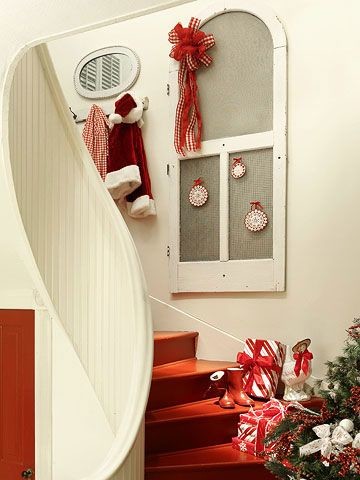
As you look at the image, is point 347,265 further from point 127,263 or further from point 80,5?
point 80,5

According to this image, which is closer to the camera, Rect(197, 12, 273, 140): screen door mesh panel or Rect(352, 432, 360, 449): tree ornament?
Rect(352, 432, 360, 449): tree ornament

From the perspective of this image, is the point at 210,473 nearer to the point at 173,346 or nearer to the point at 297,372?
the point at 297,372

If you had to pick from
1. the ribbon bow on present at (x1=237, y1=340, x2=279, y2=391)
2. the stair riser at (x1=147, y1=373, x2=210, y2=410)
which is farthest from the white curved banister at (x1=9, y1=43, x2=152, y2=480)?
the ribbon bow on present at (x1=237, y1=340, x2=279, y2=391)

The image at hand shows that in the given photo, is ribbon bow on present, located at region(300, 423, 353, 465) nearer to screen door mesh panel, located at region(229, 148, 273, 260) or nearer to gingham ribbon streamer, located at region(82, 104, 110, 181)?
screen door mesh panel, located at region(229, 148, 273, 260)

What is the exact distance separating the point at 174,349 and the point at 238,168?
1.26 m

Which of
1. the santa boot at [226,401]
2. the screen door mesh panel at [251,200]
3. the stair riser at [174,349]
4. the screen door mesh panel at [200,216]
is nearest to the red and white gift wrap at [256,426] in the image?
the santa boot at [226,401]

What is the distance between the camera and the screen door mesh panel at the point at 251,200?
152 inches

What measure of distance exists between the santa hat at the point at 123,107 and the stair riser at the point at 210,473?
245cm

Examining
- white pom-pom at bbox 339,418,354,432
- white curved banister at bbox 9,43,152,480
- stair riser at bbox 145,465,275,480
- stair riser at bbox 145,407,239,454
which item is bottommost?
stair riser at bbox 145,465,275,480

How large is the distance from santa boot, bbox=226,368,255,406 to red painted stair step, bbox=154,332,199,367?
0.45 meters

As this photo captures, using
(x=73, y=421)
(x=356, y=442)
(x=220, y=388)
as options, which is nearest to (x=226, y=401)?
(x=220, y=388)

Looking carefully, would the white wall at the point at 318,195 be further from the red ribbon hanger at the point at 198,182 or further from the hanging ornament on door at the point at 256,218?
the red ribbon hanger at the point at 198,182

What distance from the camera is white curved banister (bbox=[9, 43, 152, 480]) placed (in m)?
2.74

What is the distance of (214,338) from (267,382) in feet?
2.16
